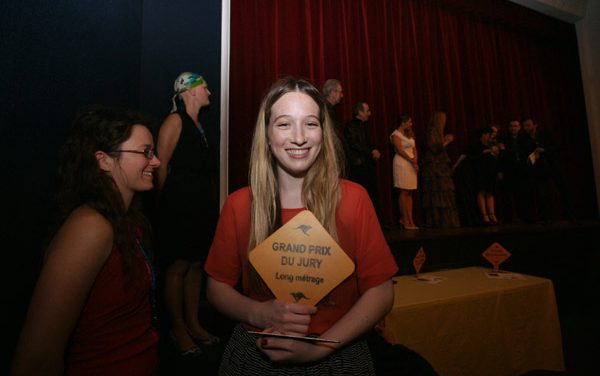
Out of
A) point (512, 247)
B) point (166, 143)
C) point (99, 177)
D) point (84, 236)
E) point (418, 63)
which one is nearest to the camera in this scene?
point (84, 236)

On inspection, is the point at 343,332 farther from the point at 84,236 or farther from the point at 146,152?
the point at 146,152

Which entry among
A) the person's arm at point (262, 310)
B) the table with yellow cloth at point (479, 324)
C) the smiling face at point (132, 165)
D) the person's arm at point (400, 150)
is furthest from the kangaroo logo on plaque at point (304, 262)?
the person's arm at point (400, 150)

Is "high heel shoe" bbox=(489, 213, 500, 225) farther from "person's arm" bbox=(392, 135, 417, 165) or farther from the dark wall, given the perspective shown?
the dark wall

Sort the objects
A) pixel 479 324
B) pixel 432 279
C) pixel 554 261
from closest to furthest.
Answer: pixel 479 324
pixel 432 279
pixel 554 261

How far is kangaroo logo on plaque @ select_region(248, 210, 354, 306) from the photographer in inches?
28.1

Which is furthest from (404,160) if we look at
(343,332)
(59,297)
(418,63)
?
(59,297)

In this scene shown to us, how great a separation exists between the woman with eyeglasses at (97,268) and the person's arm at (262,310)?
298 millimetres

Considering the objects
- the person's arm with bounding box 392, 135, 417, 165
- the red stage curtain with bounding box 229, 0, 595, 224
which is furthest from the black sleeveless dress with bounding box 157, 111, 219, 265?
the person's arm with bounding box 392, 135, 417, 165

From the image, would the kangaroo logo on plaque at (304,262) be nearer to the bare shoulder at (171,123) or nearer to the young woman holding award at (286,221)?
the young woman holding award at (286,221)

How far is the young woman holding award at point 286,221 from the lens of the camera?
79 centimetres

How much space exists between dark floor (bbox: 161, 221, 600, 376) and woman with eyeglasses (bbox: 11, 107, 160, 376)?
1.20m

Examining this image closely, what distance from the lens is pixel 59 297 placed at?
2.58 feet

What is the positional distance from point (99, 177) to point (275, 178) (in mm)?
593

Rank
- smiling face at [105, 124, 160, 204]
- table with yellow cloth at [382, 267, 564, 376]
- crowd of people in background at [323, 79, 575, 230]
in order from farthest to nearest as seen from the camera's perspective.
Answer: crowd of people in background at [323, 79, 575, 230] < table with yellow cloth at [382, 267, 564, 376] < smiling face at [105, 124, 160, 204]
